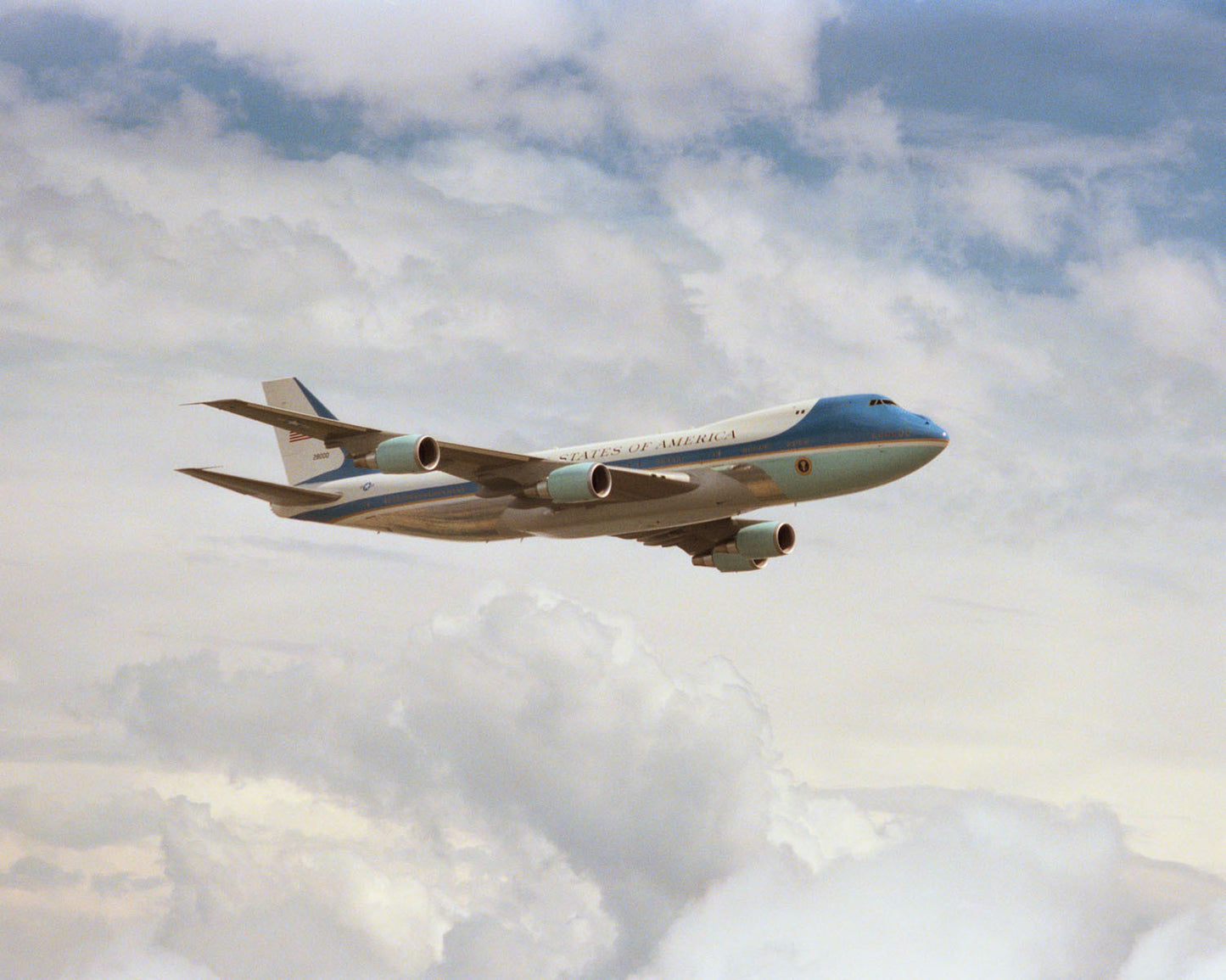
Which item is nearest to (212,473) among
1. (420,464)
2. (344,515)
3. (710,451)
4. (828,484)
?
(344,515)

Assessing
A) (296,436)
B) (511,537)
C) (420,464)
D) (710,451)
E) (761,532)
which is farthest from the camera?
(296,436)

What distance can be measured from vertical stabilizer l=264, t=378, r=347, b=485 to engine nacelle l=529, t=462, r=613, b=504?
19193 mm

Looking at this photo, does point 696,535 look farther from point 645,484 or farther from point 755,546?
point 645,484

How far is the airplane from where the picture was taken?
212 ft

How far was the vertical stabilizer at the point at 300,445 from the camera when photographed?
81812 millimetres

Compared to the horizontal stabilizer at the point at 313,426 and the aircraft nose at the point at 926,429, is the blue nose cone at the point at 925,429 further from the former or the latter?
the horizontal stabilizer at the point at 313,426

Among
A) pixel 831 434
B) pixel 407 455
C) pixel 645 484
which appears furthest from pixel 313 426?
pixel 831 434

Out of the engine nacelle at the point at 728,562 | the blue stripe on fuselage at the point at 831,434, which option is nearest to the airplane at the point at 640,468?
the blue stripe on fuselage at the point at 831,434

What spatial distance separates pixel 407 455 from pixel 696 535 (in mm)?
22175

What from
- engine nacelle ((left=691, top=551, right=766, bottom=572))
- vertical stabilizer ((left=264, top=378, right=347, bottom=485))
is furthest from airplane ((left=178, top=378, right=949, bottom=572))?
engine nacelle ((left=691, top=551, right=766, bottom=572))

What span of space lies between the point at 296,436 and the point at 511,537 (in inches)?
683

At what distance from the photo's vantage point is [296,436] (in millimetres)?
83188

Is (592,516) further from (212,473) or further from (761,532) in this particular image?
(212,473)

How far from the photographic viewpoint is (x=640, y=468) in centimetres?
6994
